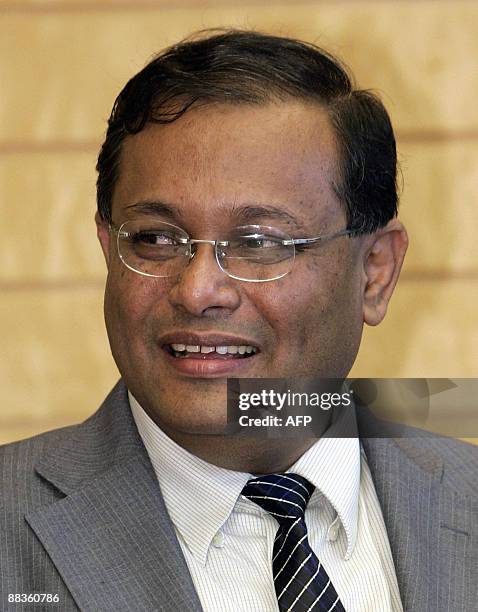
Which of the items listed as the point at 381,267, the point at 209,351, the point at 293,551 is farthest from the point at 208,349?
the point at 381,267

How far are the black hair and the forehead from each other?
26mm

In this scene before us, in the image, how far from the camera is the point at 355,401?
171 cm

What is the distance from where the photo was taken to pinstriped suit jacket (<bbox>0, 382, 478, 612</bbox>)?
1467 mm

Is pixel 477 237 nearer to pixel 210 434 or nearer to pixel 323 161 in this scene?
pixel 323 161

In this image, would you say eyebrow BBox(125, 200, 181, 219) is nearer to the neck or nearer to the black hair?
the black hair

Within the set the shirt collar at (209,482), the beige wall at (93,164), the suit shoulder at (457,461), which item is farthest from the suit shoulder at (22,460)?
the beige wall at (93,164)

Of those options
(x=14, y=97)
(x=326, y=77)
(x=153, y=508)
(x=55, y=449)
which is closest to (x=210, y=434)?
(x=153, y=508)

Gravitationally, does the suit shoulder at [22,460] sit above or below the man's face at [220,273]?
below

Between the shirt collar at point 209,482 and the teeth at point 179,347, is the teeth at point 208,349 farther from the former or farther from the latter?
the shirt collar at point 209,482

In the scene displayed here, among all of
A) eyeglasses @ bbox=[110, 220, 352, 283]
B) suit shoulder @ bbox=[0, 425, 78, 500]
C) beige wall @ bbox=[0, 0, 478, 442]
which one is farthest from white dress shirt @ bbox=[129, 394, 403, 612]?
beige wall @ bbox=[0, 0, 478, 442]

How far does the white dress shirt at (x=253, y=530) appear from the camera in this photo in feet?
5.06

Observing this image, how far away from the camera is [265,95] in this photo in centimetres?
161

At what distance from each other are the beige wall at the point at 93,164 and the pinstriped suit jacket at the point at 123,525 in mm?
924

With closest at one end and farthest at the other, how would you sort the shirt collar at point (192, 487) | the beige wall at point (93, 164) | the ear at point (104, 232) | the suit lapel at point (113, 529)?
the suit lapel at point (113, 529) → the shirt collar at point (192, 487) → the ear at point (104, 232) → the beige wall at point (93, 164)
